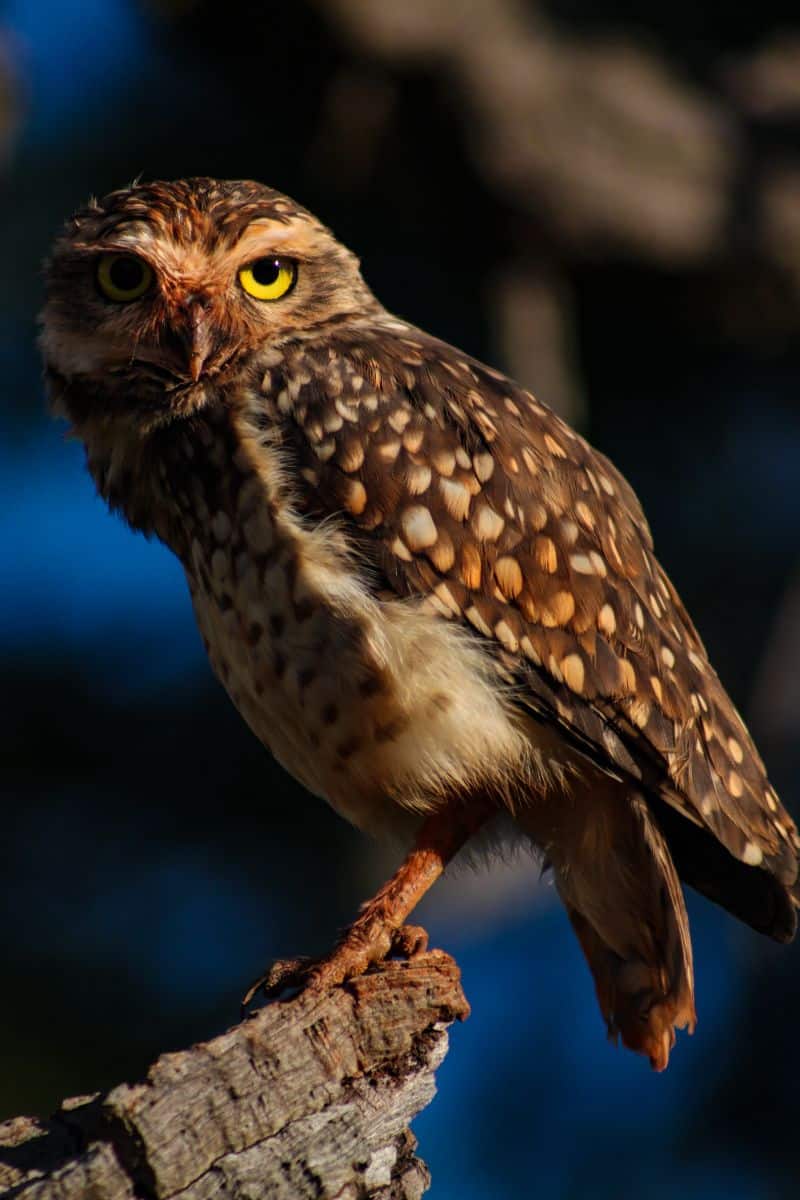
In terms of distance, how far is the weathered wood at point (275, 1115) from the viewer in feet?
6.08

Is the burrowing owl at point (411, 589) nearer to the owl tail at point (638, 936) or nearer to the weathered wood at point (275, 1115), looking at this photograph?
the owl tail at point (638, 936)

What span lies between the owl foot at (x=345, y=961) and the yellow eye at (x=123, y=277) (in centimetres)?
134

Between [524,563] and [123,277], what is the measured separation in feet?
3.39

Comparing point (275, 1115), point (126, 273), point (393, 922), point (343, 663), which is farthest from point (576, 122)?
point (275, 1115)

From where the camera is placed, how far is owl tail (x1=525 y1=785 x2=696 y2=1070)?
276 centimetres

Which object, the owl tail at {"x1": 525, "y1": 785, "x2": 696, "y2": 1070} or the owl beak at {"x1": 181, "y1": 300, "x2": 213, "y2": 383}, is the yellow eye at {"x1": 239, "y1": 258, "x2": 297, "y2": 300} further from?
the owl tail at {"x1": 525, "y1": 785, "x2": 696, "y2": 1070}

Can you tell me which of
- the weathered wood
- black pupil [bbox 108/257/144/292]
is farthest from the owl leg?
black pupil [bbox 108/257/144/292]

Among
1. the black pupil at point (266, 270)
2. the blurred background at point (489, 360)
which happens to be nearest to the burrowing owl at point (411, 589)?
the black pupil at point (266, 270)

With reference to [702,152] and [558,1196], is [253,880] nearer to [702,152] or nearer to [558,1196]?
[558,1196]

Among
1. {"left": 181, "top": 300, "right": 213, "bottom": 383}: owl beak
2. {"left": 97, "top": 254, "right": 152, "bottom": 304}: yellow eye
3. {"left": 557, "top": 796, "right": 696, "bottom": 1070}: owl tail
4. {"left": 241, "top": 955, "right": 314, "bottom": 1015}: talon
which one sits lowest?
{"left": 241, "top": 955, "right": 314, "bottom": 1015}: talon

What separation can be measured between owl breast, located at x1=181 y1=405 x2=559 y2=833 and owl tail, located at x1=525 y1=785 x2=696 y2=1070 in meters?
0.21

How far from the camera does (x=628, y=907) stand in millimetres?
2881

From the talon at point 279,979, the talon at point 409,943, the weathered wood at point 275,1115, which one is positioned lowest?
the weathered wood at point 275,1115

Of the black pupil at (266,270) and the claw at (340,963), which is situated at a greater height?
the black pupil at (266,270)
